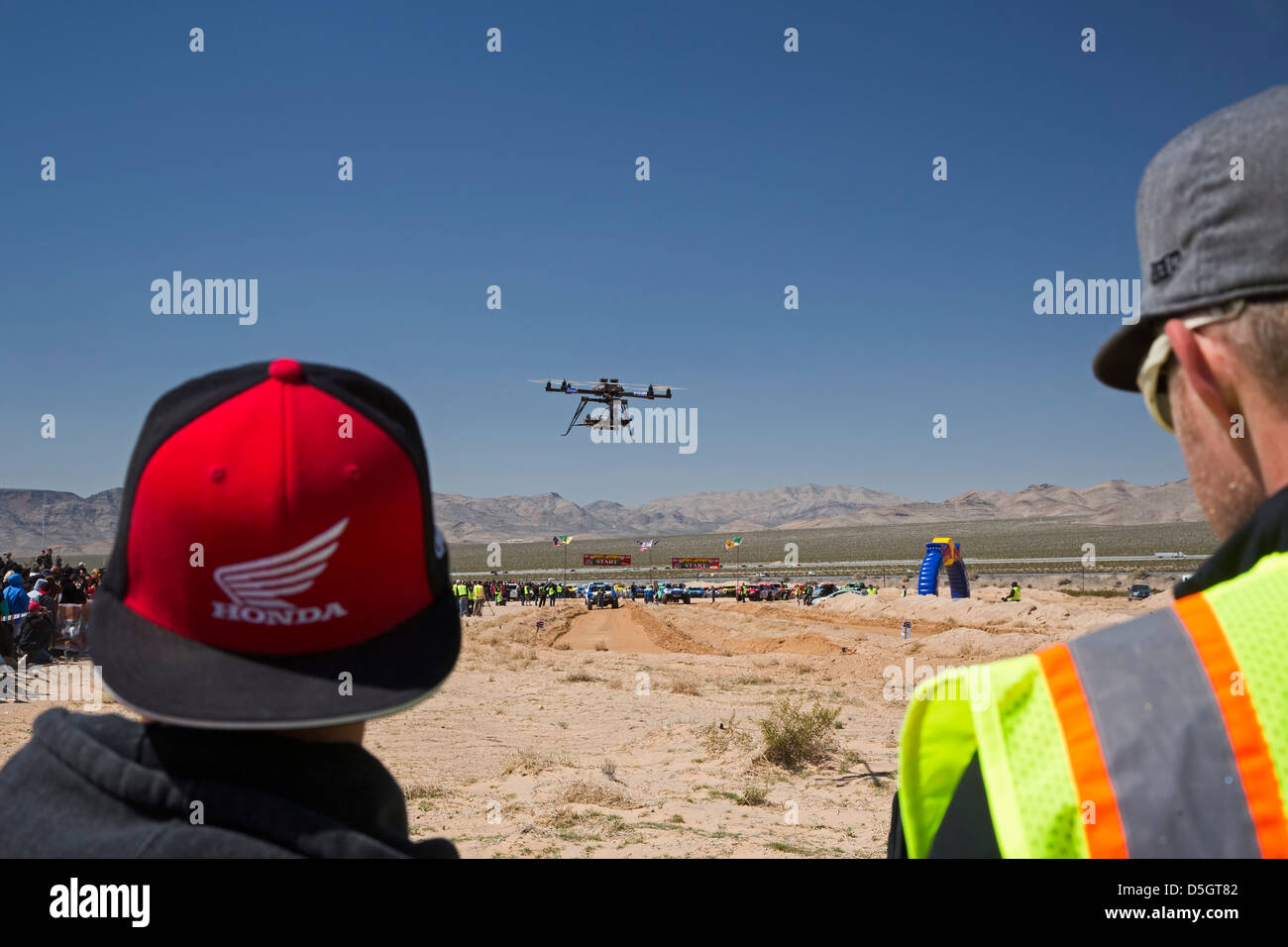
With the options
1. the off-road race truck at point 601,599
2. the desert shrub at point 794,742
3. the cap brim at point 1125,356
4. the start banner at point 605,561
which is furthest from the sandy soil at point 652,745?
the start banner at point 605,561

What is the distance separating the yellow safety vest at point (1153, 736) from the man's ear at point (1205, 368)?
292 mm

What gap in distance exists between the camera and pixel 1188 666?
3.31 feet

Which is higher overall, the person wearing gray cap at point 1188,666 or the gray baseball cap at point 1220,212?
the gray baseball cap at point 1220,212

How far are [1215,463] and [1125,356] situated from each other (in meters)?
0.37

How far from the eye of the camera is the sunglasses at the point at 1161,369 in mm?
1243

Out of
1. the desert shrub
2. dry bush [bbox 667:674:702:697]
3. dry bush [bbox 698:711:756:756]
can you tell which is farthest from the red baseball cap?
dry bush [bbox 667:674:702:697]

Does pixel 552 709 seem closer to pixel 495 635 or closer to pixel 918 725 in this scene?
pixel 495 635

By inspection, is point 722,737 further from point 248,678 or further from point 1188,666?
point 1188,666

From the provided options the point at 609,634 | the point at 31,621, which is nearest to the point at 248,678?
the point at 31,621

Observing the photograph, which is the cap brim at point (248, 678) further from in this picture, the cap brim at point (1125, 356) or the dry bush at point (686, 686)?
the dry bush at point (686, 686)

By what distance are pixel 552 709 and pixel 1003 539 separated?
430 ft

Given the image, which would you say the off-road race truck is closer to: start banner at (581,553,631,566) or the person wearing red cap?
start banner at (581,553,631,566)

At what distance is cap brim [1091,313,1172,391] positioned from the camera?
4.94ft
